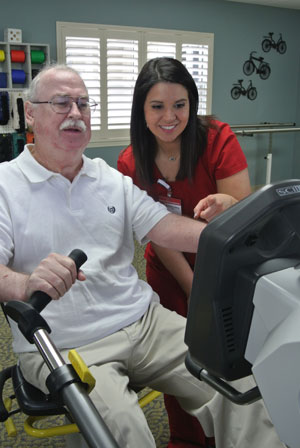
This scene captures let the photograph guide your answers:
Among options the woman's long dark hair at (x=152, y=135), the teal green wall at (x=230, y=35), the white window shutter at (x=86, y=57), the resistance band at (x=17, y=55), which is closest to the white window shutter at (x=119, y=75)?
the white window shutter at (x=86, y=57)

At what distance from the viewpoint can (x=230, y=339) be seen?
1.98 ft

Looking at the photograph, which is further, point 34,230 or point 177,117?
point 177,117

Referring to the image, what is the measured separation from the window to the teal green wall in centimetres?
12

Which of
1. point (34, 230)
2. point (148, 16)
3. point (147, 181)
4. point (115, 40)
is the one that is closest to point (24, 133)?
point (115, 40)

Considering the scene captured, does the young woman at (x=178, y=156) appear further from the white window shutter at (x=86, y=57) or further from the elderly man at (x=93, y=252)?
the white window shutter at (x=86, y=57)

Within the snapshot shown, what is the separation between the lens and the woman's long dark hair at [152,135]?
5.74 ft

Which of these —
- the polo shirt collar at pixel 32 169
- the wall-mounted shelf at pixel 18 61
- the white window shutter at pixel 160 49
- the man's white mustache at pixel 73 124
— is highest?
the white window shutter at pixel 160 49

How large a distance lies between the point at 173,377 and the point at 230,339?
31.6 inches

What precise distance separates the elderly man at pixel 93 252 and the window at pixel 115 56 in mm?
3875

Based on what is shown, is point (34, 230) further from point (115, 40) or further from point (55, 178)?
point (115, 40)

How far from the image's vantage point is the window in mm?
5238

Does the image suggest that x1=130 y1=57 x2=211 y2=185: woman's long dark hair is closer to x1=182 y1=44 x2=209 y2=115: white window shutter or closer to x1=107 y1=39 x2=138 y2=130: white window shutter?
x1=107 y1=39 x2=138 y2=130: white window shutter

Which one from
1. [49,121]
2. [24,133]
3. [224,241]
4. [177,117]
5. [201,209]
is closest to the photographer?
[224,241]

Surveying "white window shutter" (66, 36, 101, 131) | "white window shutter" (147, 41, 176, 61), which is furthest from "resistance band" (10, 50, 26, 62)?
"white window shutter" (147, 41, 176, 61)
